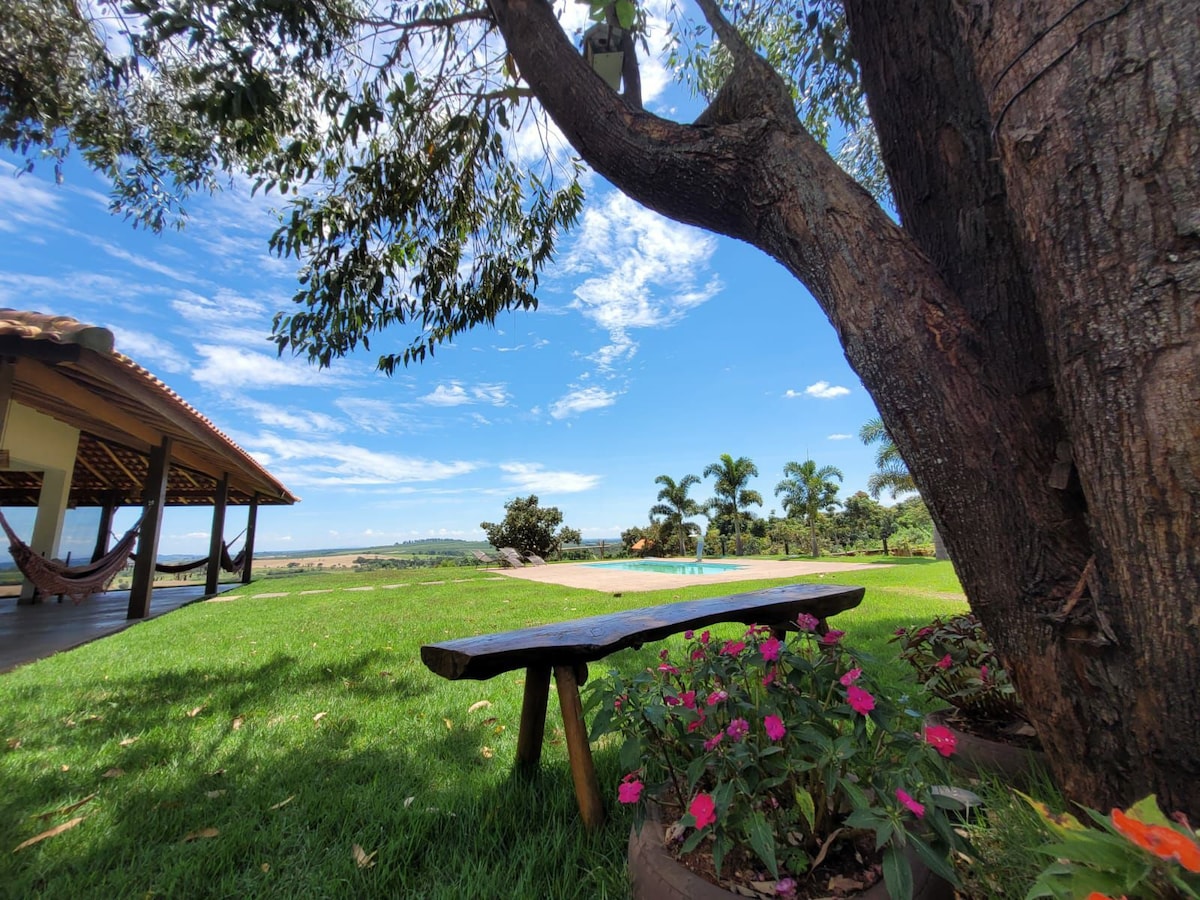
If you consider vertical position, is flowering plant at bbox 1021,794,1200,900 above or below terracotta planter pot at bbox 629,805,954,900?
above

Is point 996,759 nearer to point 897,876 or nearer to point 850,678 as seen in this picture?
point 850,678

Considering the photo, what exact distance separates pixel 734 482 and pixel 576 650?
2840cm

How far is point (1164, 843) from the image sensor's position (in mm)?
601

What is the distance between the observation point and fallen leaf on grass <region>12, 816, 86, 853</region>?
1.62 m

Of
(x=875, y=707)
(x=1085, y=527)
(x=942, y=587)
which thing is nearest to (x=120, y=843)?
(x=875, y=707)

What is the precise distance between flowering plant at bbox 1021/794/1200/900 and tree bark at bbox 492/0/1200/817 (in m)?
0.41

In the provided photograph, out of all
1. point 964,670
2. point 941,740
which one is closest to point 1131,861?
point 941,740

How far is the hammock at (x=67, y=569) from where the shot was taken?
20.4ft

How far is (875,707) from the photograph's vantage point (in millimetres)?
1258

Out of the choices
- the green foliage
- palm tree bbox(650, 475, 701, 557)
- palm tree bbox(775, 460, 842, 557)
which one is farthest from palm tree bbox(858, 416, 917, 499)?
the green foliage

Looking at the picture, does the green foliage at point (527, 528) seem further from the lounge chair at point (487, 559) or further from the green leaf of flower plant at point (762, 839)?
the green leaf of flower plant at point (762, 839)

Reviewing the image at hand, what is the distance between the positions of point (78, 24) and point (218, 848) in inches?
231

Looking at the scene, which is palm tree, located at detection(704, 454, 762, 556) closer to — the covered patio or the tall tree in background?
the covered patio

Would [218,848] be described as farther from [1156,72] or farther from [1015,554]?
[1156,72]
